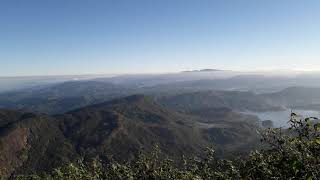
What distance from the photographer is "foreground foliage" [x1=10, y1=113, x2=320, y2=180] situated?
2025cm

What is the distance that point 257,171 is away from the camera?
2741cm

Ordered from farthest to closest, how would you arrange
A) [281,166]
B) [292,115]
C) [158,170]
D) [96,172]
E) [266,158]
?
[96,172] → [158,170] → [266,158] → [281,166] → [292,115]

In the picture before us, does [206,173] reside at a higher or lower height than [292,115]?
lower

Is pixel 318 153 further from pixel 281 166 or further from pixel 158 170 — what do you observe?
pixel 158 170

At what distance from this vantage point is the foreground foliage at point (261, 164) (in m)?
20.2

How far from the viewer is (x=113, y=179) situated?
34781mm

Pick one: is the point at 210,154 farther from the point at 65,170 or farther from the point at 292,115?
the point at 65,170

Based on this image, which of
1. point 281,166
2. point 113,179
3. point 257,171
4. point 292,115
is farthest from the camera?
point 113,179

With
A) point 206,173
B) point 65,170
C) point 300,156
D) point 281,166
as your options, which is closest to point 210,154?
point 206,173

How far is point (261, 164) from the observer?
26.6 meters

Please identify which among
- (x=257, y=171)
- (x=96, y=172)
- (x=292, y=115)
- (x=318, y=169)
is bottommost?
(x=96, y=172)

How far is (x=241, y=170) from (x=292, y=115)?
40.3ft

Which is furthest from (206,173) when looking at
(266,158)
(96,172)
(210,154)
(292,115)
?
(292,115)

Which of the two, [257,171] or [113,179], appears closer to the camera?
[257,171]
